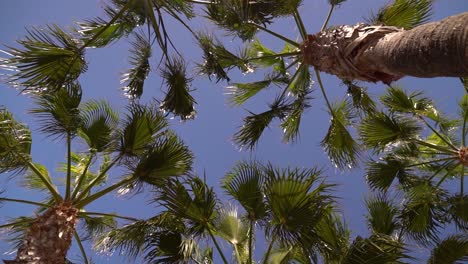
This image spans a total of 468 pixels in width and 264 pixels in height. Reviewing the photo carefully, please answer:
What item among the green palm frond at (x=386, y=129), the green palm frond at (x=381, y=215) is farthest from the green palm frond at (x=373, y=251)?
the green palm frond at (x=386, y=129)

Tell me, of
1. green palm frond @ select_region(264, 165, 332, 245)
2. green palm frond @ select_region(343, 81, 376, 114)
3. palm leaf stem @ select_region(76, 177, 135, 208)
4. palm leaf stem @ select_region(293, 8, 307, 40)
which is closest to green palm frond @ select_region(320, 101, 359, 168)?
green palm frond @ select_region(343, 81, 376, 114)

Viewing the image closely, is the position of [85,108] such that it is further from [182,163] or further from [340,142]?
[340,142]

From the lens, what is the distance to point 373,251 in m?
4.09

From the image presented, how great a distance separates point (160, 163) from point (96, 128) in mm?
1309

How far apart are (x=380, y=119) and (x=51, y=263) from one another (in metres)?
5.50

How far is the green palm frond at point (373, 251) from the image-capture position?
13.2 ft

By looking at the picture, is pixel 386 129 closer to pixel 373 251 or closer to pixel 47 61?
pixel 373 251

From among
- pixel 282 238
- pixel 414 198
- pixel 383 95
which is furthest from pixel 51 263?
pixel 383 95

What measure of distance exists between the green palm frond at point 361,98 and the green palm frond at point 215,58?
A: 2.22 meters

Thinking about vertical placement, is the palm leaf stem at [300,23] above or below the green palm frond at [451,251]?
above

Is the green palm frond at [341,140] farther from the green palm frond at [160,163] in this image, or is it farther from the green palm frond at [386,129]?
the green palm frond at [160,163]

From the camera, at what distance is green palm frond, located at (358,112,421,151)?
6730mm

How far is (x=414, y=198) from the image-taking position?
6.70m

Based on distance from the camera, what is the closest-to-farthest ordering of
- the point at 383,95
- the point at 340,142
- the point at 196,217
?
1. the point at 196,217
2. the point at 340,142
3. the point at 383,95
